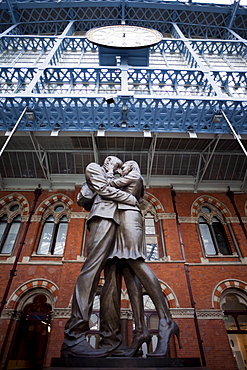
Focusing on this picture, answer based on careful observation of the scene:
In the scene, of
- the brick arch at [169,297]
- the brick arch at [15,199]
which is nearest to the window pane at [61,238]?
the brick arch at [15,199]

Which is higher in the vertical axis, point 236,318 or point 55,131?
point 55,131

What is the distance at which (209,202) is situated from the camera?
12.3 metres

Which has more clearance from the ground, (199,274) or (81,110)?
(81,110)

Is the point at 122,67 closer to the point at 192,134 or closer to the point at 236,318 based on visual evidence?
the point at 192,134

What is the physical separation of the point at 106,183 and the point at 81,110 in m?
6.55

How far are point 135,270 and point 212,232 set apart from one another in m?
9.53

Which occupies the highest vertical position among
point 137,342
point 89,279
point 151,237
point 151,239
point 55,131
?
point 55,131

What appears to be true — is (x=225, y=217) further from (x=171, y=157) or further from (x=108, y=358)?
(x=108, y=358)

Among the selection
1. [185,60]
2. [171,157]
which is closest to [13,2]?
[185,60]

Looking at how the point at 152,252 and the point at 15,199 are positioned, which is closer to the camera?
the point at 152,252

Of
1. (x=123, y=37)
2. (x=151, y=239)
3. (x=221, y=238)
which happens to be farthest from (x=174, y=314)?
(x=123, y=37)

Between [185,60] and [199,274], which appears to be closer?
[199,274]

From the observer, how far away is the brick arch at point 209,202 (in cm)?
1174

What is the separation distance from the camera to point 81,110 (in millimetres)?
9211
